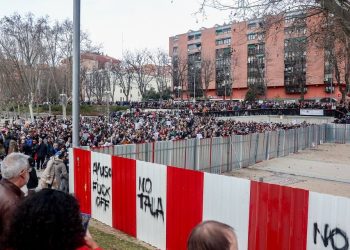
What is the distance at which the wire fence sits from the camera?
1215cm

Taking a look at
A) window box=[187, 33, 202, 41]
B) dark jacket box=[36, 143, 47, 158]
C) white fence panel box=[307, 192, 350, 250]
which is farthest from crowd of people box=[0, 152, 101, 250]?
window box=[187, 33, 202, 41]

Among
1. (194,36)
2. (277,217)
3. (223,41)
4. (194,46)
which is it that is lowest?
(277,217)

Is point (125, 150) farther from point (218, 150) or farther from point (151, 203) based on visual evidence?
point (218, 150)

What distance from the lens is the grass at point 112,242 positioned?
265 inches

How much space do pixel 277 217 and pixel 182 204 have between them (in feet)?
5.93

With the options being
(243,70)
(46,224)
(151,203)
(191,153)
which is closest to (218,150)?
(191,153)

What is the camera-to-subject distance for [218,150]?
53.0 feet

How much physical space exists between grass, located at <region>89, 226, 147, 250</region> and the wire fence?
2781 millimetres

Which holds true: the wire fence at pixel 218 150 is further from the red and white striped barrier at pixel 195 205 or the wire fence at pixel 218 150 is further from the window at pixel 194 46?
the window at pixel 194 46

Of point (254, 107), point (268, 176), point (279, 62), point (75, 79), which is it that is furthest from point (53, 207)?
point (279, 62)

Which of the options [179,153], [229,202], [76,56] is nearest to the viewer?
[229,202]

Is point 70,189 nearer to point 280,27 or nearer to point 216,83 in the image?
point 280,27

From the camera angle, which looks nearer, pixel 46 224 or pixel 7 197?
pixel 46 224

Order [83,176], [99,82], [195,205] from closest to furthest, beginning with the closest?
[195,205] → [83,176] → [99,82]
